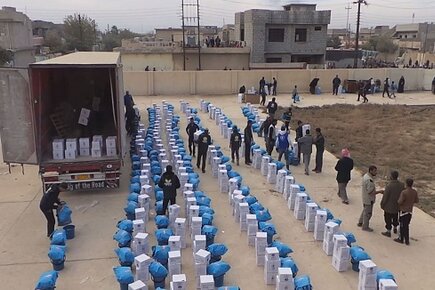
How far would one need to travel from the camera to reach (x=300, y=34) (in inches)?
1839

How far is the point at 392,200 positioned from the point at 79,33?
6782cm

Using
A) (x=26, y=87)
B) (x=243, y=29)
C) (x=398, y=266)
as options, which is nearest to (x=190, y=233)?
(x=398, y=266)

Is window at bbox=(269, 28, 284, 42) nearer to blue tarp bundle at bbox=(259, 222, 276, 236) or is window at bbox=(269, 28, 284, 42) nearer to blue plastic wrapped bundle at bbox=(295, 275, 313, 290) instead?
blue tarp bundle at bbox=(259, 222, 276, 236)

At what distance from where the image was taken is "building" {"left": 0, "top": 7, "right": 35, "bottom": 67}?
113 ft

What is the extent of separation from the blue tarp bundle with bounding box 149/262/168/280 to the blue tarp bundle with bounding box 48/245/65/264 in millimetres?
1796

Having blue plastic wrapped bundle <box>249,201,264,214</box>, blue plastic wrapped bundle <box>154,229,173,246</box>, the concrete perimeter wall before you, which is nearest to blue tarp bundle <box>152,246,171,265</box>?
blue plastic wrapped bundle <box>154,229,173,246</box>

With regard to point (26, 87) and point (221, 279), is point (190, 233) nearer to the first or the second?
point (221, 279)

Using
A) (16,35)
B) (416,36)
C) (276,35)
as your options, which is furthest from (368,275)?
(416,36)

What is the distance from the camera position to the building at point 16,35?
113ft

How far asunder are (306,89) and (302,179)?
64.3 feet

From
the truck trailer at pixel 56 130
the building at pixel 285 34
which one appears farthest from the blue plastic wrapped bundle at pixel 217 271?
the building at pixel 285 34

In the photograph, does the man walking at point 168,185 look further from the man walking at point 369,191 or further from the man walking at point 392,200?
the man walking at point 392,200

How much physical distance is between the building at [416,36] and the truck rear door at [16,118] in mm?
72497

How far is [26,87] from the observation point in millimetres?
10000
